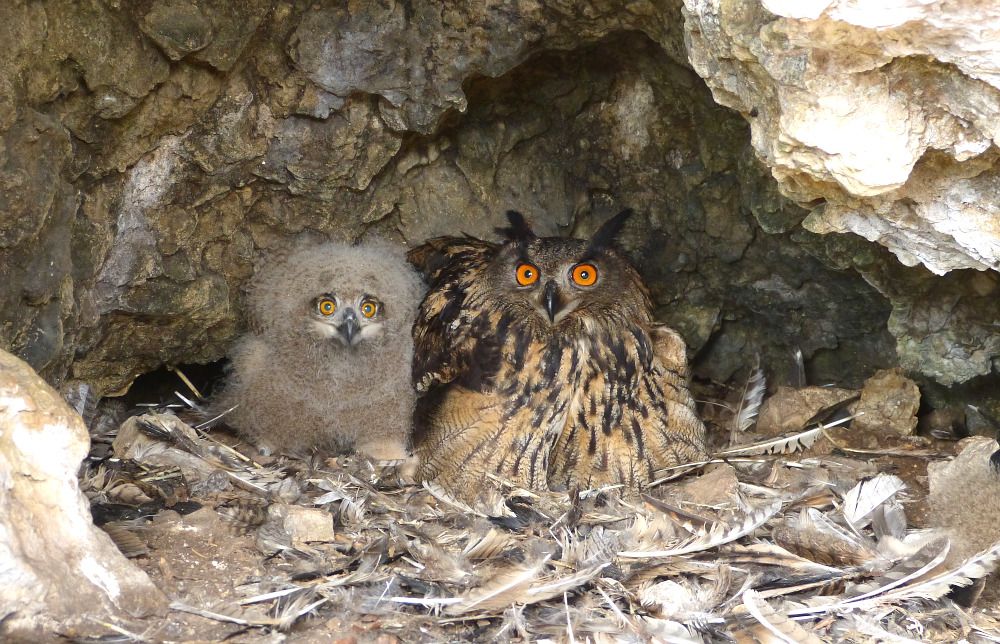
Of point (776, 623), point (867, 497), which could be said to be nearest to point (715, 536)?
point (776, 623)

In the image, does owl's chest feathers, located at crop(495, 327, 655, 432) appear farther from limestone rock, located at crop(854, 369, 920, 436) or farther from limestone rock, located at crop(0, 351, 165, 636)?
limestone rock, located at crop(0, 351, 165, 636)

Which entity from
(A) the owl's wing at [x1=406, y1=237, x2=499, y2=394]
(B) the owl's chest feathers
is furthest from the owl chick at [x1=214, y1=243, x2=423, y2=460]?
(B) the owl's chest feathers

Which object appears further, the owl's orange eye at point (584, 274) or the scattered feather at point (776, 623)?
the owl's orange eye at point (584, 274)

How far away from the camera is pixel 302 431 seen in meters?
3.79

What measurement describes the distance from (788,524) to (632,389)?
84 cm

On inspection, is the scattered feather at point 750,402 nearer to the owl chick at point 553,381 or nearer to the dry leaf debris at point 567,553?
the owl chick at point 553,381

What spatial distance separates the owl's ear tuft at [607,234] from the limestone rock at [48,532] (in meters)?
1.98

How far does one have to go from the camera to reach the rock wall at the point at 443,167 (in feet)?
8.61

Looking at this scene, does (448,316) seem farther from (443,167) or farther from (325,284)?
(443,167)

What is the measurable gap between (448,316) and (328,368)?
0.53m

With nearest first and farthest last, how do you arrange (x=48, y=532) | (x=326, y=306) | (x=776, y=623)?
1. (x=48, y=532)
2. (x=776, y=623)
3. (x=326, y=306)

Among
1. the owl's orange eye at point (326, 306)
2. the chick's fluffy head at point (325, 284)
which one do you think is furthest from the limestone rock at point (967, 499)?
the owl's orange eye at point (326, 306)

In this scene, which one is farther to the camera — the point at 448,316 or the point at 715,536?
the point at 448,316

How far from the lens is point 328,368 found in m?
3.79
